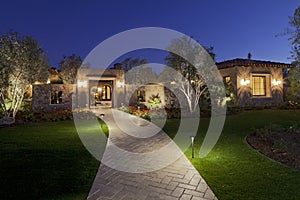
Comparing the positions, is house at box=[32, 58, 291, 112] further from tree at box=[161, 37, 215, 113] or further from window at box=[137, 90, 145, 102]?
tree at box=[161, 37, 215, 113]

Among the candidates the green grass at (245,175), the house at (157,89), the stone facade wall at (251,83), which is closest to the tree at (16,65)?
the house at (157,89)

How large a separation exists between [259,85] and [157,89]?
9080 mm

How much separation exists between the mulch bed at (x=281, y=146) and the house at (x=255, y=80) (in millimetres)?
11104

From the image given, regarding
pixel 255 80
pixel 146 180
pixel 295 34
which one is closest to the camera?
pixel 146 180

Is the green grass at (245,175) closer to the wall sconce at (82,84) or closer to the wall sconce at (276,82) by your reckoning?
the wall sconce at (82,84)

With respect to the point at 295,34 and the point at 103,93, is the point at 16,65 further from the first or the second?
the point at 103,93

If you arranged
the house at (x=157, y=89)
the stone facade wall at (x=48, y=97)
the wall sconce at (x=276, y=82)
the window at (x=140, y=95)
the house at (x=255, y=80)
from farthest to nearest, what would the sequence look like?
the window at (x=140, y=95) → the wall sconce at (x=276, y=82) → the house at (x=255, y=80) → the house at (x=157, y=89) → the stone facade wall at (x=48, y=97)

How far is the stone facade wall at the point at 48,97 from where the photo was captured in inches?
657

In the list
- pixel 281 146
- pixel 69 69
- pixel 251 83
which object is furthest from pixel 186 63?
pixel 69 69

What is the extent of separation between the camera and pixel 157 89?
19312 millimetres

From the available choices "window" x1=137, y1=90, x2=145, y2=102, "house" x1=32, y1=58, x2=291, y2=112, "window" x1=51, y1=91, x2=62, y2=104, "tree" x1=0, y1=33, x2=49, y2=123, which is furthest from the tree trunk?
"window" x1=137, y1=90, x2=145, y2=102

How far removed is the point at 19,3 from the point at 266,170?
57.4 m

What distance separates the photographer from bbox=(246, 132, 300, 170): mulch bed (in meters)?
4.96

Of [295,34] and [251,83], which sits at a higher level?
[295,34]
